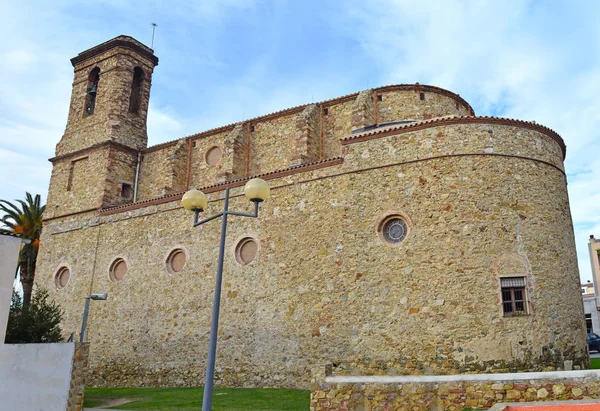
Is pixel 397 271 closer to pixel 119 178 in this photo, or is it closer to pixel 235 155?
pixel 235 155

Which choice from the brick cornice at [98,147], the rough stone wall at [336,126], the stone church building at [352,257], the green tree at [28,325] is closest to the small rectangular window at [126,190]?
the stone church building at [352,257]

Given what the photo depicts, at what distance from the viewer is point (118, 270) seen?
20594mm

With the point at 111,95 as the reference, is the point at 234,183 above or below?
below

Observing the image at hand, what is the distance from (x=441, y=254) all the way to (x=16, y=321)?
1302 cm

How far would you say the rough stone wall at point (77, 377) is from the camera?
11.2 m

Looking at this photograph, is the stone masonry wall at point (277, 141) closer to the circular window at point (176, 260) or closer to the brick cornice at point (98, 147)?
the brick cornice at point (98, 147)

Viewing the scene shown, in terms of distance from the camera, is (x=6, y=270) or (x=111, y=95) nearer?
(x=6, y=270)

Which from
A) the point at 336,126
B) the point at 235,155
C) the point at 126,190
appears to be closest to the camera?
the point at 336,126

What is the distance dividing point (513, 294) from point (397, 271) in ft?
10.0

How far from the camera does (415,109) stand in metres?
18.8

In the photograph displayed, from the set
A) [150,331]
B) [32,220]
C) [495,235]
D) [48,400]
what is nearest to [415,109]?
[495,235]

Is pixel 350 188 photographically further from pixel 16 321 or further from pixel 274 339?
pixel 16 321

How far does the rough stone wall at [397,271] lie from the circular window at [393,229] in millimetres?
260

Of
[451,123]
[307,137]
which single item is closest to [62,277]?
[307,137]
